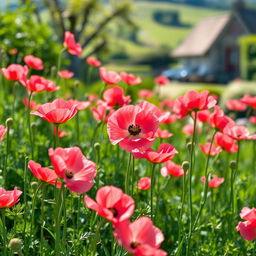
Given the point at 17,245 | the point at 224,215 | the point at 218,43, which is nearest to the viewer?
the point at 17,245

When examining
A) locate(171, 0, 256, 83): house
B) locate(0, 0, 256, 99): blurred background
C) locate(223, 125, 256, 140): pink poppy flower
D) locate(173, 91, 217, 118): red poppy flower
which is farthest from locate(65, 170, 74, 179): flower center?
locate(171, 0, 256, 83): house

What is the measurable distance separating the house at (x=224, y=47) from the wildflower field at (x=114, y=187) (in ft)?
89.4

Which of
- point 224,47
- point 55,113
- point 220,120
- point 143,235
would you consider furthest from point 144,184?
point 224,47

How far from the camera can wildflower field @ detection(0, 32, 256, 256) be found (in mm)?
1106

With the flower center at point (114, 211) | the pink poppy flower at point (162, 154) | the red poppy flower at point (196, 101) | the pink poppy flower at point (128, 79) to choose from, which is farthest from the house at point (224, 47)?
the flower center at point (114, 211)

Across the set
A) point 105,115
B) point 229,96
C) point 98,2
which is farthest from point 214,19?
point 105,115

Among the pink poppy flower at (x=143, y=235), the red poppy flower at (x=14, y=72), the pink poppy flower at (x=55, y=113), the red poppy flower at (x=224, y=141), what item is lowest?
the red poppy flower at (x=224, y=141)

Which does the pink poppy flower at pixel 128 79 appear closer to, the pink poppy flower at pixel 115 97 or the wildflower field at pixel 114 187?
the wildflower field at pixel 114 187

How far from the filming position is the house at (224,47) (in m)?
30.1

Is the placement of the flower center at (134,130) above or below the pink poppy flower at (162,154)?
above

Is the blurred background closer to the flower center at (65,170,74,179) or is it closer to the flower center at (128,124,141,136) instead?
the flower center at (128,124,141,136)

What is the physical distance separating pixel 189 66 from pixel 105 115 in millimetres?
33610

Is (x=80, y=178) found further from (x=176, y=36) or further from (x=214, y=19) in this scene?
(x=176, y=36)

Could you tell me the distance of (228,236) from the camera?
77.0 inches
